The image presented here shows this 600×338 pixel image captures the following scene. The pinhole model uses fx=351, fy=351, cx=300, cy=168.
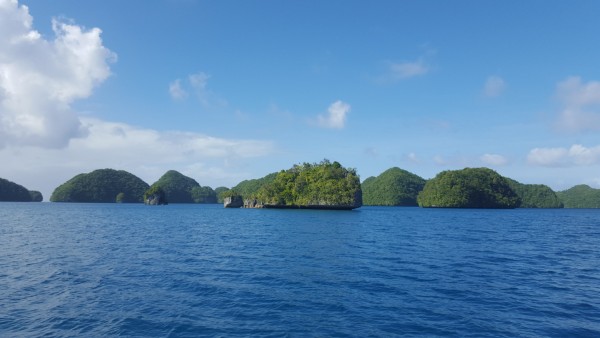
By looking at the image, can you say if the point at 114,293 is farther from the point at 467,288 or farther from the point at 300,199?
the point at 300,199

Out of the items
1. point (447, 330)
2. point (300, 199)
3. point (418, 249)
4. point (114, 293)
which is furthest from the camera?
point (300, 199)

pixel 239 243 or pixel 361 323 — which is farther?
pixel 239 243

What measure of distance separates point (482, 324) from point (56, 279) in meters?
→ 29.6

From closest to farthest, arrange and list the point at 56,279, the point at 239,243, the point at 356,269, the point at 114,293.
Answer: the point at 114,293 → the point at 56,279 → the point at 356,269 → the point at 239,243

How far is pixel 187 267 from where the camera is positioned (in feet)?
107

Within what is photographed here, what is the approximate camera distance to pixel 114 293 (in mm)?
23375

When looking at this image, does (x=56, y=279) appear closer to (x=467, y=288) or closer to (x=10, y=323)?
(x=10, y=323)

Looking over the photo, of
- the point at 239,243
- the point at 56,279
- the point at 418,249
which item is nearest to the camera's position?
the point at 56,279

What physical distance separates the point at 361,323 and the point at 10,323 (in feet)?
58.2

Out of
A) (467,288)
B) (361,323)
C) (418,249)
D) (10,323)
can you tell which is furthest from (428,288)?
(10,323)

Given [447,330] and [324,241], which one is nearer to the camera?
[447,330]

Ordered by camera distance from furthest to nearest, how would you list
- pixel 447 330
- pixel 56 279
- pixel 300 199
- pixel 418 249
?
1. pixel 300 199
2. pixel 418 249
3. pixel 56 279
4. pixel 447 330

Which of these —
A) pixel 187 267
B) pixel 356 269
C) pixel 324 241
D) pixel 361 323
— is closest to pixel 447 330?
pixel 361 323

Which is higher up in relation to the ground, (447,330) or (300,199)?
(300,199)
